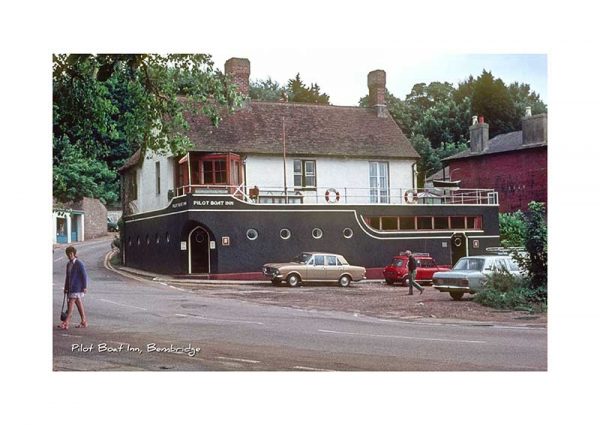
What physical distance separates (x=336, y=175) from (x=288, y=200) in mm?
1130

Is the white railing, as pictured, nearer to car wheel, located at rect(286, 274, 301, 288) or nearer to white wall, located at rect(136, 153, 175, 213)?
white wall, located at rect(136, 153, 175, 213)

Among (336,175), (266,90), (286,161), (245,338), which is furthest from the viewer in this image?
(336,175)

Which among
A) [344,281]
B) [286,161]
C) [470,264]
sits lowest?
[344,281]

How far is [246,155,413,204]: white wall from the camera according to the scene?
16.1 m

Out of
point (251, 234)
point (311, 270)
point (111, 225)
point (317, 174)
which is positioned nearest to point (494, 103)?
point (317, 174)

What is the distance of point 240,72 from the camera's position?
14.8 meters

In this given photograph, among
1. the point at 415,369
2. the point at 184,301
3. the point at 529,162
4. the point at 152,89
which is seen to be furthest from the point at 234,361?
the point at 529,162

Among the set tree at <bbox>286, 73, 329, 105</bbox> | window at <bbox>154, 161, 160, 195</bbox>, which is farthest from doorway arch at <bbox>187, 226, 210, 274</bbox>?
tree at <bbox>286, 73, 329, 105</bbox>

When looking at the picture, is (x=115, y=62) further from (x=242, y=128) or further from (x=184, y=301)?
(x=184, y=301)

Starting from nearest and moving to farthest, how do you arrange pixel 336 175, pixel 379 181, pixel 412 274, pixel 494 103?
pixel 494 103 → pixel 412 274 → pixel 336 175 → pixel 379 181

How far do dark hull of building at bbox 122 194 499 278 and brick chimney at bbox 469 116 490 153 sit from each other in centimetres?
111

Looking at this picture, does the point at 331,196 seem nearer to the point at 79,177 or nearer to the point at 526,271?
the point at 526,271

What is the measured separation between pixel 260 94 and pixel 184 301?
154 inches

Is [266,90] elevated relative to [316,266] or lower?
elevated
